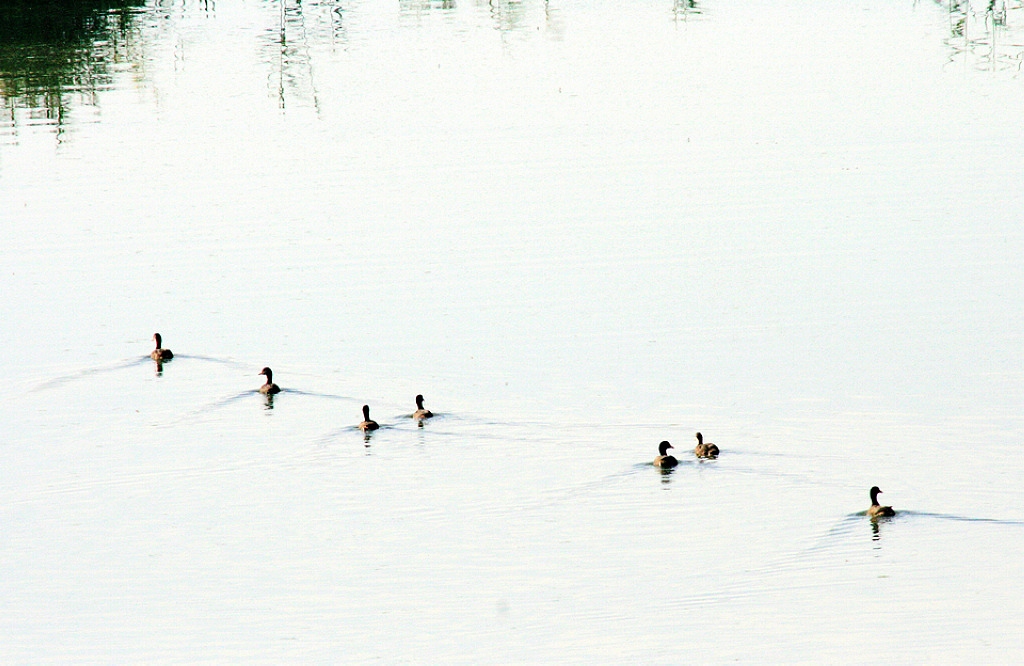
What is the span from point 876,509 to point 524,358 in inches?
331

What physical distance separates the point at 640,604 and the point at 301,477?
6476 millimetres

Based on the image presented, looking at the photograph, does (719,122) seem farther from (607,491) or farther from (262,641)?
(262,641)

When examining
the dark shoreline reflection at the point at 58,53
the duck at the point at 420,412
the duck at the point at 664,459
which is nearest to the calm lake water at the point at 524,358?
the duck at the point at 664,459

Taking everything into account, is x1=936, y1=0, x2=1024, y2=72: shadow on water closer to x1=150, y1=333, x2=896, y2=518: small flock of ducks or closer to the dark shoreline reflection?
the dark shoreline reflection

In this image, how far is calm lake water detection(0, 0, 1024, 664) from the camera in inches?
683

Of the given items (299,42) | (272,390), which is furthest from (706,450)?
(299,42)

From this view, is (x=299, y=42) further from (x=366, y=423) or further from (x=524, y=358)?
(x=366, y=423)

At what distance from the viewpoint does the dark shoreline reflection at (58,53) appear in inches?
1956

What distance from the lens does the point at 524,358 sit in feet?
84.3

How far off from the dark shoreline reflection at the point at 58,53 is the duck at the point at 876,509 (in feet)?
111

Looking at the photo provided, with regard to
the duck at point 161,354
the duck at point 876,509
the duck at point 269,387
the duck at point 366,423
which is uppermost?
the duck at point 161,354

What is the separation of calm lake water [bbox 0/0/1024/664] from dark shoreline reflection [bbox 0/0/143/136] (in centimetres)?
52

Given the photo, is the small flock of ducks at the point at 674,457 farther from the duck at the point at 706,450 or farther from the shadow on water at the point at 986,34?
the shadow on water at the point at 986,34

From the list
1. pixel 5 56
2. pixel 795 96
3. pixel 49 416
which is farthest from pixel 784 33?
pixel 49 416
